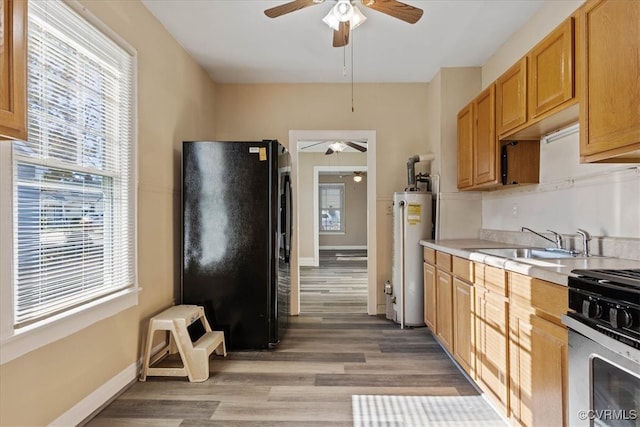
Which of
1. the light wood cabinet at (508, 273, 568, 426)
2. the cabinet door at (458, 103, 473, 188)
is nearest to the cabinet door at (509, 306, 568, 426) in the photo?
the light wood cabinet at (508, 273, 568, 426)

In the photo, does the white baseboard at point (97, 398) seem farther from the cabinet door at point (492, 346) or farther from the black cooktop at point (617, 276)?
the black cooktop at point (617, 276)

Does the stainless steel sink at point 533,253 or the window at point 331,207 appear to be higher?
the window at point 331,207

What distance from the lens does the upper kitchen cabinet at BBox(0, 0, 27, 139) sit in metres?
1.16

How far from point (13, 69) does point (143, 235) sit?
1599 mm

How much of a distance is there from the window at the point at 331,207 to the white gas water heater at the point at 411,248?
7.82 metres

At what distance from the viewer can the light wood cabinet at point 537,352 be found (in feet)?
4.83

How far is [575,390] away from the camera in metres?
1.37

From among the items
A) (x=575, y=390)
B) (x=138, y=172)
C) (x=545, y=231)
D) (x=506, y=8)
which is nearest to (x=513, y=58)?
(x=506, y=8)

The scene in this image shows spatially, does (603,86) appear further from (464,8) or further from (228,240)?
(228,240)

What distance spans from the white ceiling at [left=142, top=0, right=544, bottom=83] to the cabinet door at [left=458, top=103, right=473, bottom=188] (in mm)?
586

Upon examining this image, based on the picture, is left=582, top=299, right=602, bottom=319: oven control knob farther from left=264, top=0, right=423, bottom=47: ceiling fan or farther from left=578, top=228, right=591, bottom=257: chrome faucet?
left=264, top=0, right=423, bottom=47: ceiling fan

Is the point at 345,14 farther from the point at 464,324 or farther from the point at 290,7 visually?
the point at 464,324

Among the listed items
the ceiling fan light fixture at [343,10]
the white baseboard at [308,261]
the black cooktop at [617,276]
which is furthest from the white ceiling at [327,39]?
the white baseboard at [308,261]

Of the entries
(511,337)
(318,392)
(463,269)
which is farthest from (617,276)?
(318,392)
